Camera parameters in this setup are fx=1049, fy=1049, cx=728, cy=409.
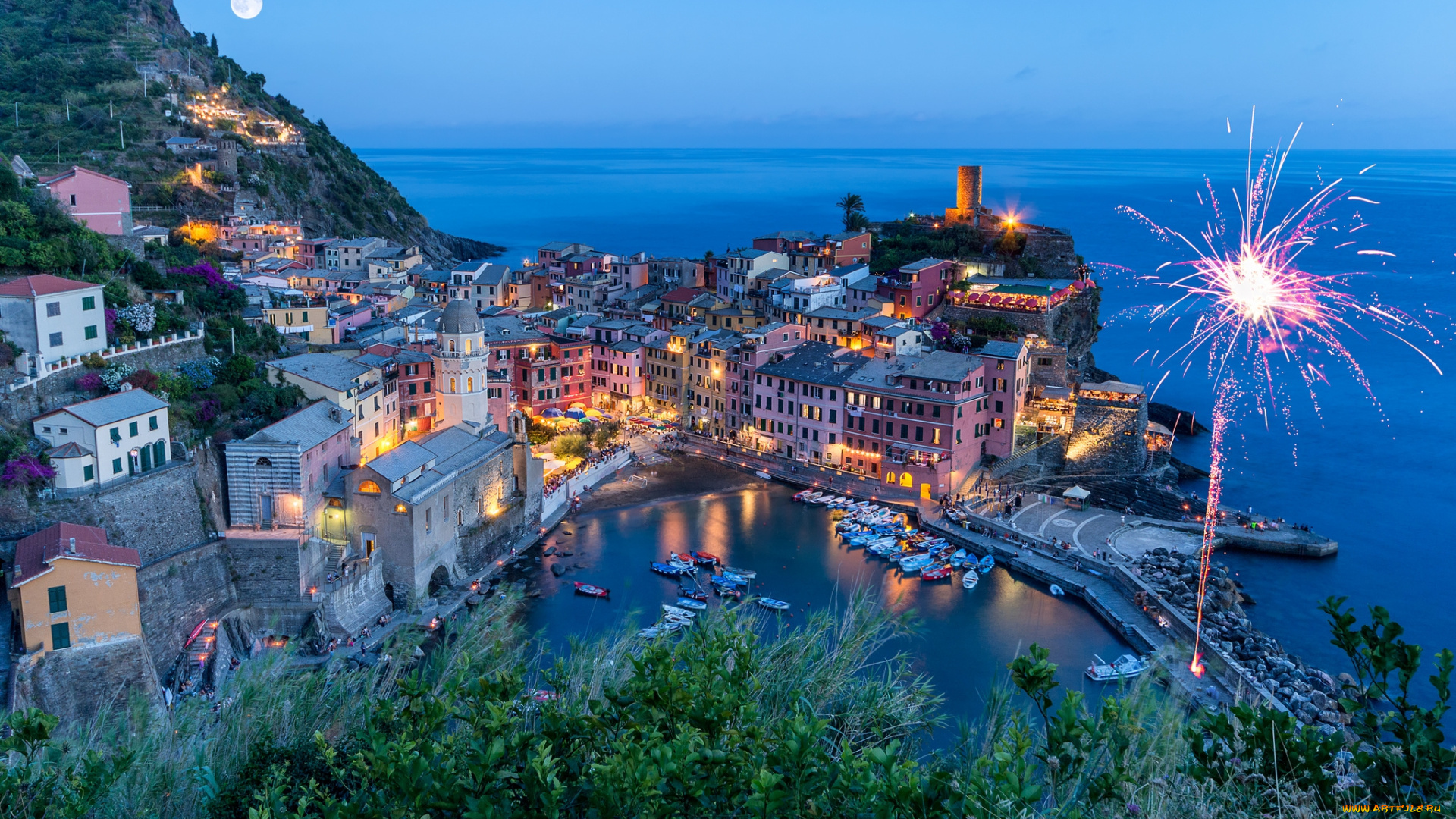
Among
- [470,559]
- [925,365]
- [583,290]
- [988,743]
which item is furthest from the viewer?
[583,290]

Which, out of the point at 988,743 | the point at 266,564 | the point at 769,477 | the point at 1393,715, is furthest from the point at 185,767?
the point at 769,477

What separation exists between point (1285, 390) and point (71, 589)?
39.2 metres

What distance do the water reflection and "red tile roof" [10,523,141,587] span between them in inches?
267

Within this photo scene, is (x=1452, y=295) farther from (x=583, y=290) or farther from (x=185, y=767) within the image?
(x=185, y=767)

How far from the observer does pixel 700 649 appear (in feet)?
23.4

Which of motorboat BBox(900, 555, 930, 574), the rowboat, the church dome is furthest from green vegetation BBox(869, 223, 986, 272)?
the church dome

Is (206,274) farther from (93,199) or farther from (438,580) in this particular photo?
(438,580)

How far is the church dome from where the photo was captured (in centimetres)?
2367

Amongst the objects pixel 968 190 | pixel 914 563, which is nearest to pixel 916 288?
pixel 968 190

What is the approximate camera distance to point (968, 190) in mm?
42438

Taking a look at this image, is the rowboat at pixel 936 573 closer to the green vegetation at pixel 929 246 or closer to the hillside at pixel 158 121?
the green vegetation at pixel 929 246

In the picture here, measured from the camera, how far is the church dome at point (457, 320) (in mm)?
23672

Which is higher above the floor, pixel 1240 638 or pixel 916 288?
pixel 916 288

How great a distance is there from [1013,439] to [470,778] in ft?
79.3
